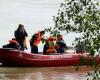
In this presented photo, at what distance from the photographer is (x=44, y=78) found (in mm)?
12195

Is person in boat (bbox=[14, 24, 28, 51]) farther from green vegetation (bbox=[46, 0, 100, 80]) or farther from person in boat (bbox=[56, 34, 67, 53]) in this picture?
green vegetation (bbox=[46, 0, 100, 80])

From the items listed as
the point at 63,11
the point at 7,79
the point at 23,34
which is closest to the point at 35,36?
the point at 23,34

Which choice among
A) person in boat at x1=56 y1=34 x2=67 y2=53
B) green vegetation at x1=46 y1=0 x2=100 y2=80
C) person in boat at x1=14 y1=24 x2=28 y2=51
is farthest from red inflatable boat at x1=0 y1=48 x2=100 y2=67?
green vegetation at x1=46 y1=0 x2=100 y2=80

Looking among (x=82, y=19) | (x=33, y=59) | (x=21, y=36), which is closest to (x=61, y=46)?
(x=33, y=59)

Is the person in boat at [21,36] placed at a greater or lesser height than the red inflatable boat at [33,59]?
greater

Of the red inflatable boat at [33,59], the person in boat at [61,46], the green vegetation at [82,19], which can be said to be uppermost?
the green vegetation at [82,19]

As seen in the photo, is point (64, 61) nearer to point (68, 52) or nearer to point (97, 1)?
point (68, 52)

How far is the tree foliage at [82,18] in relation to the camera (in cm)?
573

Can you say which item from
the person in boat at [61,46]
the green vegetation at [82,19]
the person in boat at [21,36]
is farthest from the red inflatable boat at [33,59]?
the green vegetation at [82,19]

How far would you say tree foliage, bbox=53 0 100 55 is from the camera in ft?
18.8

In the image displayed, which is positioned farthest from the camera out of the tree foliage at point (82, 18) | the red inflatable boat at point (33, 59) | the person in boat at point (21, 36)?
the person in boat at point (21, 36)

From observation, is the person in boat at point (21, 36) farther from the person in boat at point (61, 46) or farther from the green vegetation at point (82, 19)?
the green vegetation at point (82, 19)

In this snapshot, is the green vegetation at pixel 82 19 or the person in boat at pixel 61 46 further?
the person in boat at pixel 61 46

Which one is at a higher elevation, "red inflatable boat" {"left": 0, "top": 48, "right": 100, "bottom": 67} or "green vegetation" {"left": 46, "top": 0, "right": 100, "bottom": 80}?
"green vegetation" {"left": 46, "top": 0, "right": 100, "bottom": 80}
